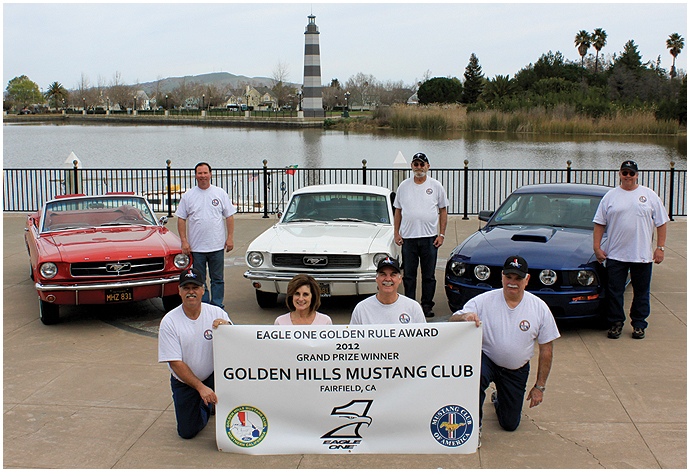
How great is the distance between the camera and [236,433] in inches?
183

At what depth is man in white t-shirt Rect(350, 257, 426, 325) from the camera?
4.90 meters

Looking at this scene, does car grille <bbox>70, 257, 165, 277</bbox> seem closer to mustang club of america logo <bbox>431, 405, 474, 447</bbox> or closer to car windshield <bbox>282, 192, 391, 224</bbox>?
car windshield <bbox>282, 192, 391, 224</bbox>

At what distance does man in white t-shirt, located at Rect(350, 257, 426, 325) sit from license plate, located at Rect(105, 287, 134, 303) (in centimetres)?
378

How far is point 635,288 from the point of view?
7.24 m

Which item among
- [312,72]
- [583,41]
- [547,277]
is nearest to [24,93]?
[312,72]

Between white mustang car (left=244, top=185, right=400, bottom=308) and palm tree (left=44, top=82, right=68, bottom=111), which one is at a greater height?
palm tree (left=44, top=82, right=68, bottom=111)

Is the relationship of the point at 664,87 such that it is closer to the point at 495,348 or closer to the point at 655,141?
the point at 655,141

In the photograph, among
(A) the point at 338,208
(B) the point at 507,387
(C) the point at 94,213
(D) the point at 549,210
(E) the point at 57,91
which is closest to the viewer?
(B) the point at 507,387

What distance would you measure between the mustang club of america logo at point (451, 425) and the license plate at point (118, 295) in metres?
4.47

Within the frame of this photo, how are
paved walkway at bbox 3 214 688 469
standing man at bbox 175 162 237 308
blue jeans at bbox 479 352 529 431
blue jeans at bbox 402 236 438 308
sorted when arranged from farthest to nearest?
1. blue jeans at bbox 402 236 438 308
2. standing man at bbox 175 162 237 308
3. blue jeans at bbox 479 352 529 431
4. paved walkway at bbox 3 214 688 469

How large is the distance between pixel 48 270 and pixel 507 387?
5.34 metres

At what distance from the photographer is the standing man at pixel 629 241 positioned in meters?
7.07

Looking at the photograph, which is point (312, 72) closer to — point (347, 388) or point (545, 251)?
point (545, 251)

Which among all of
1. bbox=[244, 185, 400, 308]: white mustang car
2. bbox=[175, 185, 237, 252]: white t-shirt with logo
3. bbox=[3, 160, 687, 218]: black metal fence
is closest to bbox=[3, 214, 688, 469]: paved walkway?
bbox=[244, 185, 400, 308]: white mustang car
